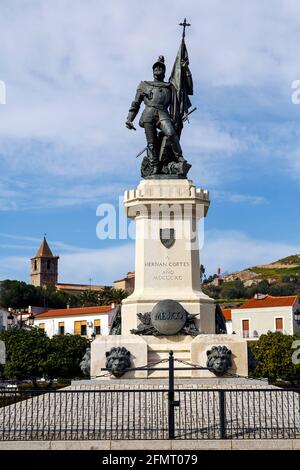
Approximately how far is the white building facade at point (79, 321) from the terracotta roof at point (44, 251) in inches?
3878

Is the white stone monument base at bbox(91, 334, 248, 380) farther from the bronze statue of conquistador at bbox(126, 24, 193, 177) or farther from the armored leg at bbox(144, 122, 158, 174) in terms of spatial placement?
the armored leg at bbox(144, 122, 158, 174)

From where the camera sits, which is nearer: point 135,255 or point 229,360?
point 229,360

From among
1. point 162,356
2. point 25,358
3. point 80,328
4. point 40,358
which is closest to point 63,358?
point 40,358

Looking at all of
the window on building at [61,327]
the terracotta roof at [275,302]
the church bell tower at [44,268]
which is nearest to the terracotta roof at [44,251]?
the church bell tower at [44,268]

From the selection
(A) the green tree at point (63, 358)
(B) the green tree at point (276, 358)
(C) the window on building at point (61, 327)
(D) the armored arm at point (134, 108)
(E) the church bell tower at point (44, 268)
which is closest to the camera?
(D) the armored arm at point (134, 108)

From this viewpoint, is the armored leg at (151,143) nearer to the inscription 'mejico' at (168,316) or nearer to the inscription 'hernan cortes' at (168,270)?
the inscription 'hernan cortes' at (168,270)

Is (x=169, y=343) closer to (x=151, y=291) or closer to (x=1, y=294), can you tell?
(x=151, y=291)

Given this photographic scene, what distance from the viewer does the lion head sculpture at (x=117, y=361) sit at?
16078 millimetres

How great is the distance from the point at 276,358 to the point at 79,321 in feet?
147

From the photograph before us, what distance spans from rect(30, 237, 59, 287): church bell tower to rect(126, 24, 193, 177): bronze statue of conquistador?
560 ft

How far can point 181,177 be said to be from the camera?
19.0 m
